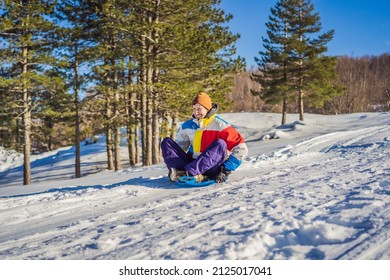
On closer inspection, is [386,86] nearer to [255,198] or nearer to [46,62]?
[46,62]

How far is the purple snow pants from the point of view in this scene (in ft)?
13.9

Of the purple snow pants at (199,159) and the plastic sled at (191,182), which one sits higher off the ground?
the purple snow pants at (199,159)

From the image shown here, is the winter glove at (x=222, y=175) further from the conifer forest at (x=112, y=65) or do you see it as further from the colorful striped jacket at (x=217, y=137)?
the conifer forest at (x=112, y=65)

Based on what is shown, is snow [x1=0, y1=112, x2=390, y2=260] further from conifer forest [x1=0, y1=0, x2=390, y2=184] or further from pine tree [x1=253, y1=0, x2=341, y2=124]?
pine tree [x1=253, y1=0, x2=341, y2=124]

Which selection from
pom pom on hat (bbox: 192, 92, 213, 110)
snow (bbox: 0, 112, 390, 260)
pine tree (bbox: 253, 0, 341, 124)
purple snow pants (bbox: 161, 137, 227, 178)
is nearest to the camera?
snow (bbox: 0, 112, 390, 260)

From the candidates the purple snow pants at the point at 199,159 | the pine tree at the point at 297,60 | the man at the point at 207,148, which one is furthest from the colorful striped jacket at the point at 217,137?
the pine tree at the point at 297,60

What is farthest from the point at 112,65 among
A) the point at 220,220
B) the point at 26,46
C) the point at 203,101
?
the point at 220,220

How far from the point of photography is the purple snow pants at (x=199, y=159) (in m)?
4.23

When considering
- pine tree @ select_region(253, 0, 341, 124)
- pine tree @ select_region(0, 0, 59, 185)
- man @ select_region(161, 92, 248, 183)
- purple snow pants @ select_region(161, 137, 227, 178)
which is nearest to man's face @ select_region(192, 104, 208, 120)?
man @ select_region(161, 92, 248, 183)

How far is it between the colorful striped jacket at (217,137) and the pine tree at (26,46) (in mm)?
9134

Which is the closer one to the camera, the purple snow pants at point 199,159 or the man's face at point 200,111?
the purple snow pants at point 199,159

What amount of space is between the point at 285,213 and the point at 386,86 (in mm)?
49477
